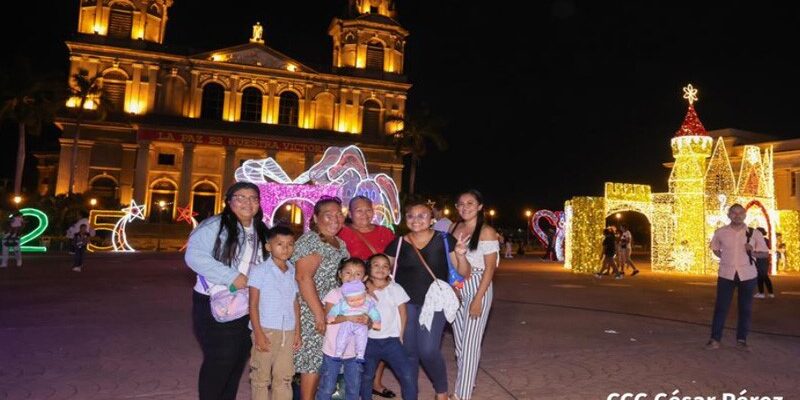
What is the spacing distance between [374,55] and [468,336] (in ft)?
143

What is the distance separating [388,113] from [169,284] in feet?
113

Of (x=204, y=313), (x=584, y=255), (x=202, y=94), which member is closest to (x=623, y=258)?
(x=584, y=255)

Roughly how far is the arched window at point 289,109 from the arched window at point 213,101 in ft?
14.8

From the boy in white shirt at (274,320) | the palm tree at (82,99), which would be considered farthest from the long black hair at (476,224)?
the palm tree at (82,99)

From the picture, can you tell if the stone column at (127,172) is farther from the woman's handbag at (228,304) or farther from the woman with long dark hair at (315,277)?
the woman's handbag at (228,304)

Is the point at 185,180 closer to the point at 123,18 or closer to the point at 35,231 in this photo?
the point at 123,18

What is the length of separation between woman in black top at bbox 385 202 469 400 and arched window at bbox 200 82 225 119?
133 ft

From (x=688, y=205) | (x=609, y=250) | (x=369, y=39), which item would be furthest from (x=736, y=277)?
(x=369, y=39)

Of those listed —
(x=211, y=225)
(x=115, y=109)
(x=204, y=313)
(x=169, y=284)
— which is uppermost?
(x=115, y=109)

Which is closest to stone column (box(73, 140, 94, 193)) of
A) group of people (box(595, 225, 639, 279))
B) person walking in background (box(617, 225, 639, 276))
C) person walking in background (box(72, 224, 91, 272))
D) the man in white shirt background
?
person walking in background (box(72, 224, 91, 272))

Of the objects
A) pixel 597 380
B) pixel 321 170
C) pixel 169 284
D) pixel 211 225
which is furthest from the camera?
pixel 321 170

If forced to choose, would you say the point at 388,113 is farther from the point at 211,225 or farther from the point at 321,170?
the point at 211,225

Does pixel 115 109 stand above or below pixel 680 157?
above

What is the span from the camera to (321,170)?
17984mm
